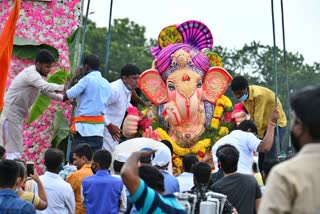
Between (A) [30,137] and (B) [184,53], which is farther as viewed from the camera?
(B) [184,53]

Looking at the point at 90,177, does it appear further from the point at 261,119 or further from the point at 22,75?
the point at 261,119

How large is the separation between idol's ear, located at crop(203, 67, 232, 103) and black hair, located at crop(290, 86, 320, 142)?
1150 centimetres

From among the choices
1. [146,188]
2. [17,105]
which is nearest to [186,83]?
[17,105]

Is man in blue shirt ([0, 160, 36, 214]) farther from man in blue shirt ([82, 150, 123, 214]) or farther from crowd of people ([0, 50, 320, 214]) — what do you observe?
man in blue shirt ([82, 150, 123, 214])

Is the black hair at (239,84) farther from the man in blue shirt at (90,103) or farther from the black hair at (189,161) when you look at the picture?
the black hair at (189,161)

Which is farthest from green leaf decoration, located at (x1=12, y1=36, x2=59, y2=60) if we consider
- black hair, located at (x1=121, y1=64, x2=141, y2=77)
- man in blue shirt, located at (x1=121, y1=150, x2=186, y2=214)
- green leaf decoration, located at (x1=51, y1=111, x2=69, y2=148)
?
man in blue shirt, located at (x1=121, y1=150, x2=186, y2=214)

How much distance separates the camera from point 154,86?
1536 centimetres

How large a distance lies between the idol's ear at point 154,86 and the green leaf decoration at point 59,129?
3153 millimetres

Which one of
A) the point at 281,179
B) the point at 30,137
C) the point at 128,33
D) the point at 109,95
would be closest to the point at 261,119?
the point at 109,95

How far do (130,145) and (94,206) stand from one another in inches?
91.8

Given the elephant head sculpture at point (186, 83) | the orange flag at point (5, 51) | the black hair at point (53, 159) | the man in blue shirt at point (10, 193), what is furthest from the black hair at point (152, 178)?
the elephant head sculpture at point (186, 83)

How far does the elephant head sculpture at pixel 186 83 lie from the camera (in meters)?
15.0

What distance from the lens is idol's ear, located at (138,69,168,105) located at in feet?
50.3

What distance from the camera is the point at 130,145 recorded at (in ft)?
32.9
